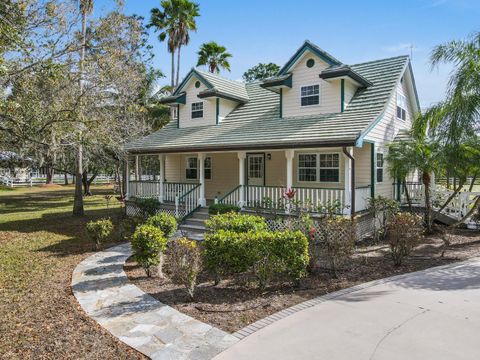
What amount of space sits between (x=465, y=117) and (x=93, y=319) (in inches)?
476

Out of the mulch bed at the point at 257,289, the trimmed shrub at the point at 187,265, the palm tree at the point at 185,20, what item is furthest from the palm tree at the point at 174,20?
the trimmed shrub at the point at 187,265

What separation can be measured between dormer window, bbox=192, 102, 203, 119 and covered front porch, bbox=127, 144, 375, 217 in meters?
2.14

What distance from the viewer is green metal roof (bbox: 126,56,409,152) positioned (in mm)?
11898

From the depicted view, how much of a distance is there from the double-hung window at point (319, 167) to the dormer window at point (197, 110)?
5.81m

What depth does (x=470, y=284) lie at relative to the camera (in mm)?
7207

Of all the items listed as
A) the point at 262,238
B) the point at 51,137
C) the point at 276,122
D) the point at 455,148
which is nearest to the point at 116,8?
the point at 51,137

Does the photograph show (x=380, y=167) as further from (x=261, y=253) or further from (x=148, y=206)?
(x=148, y=206)

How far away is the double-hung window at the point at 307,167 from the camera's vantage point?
14641mm

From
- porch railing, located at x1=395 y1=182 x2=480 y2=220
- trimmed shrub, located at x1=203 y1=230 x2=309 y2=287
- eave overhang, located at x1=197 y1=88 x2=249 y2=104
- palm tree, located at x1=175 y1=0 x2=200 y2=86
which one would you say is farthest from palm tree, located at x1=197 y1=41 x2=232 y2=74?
trimmed shrub, located at x1=203 y1=230 x2=309 y2=287

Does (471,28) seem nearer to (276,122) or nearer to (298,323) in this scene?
(276,122)

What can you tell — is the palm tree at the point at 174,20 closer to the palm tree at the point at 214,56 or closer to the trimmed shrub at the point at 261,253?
the palm tree at the point at 214,56

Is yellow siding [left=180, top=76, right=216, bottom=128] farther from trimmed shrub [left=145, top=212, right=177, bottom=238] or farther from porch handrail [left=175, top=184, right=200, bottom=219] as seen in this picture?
trimmed shrub [left=145, top=212, right=177, bottom=238]

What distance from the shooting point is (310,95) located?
46.7 ft

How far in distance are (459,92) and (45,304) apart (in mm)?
12931
